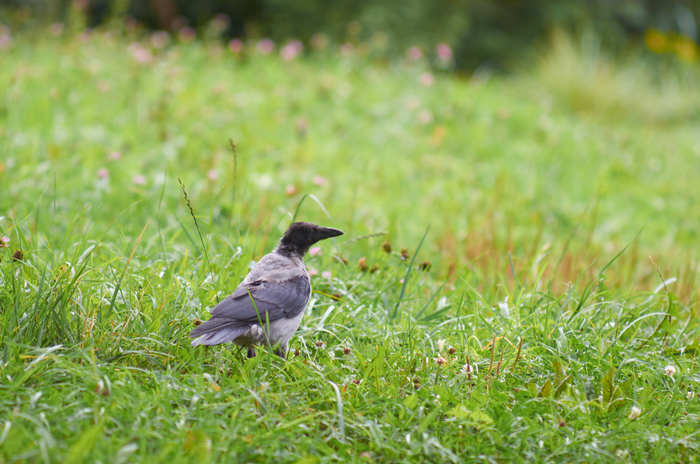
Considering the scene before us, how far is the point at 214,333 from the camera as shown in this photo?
244 centimetres

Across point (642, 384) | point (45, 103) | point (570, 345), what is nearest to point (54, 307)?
point (570, 345)

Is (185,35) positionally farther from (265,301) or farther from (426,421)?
(426,421)

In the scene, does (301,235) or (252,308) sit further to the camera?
(301,235)

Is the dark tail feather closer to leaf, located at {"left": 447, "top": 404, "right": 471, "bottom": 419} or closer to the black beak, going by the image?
the black beak

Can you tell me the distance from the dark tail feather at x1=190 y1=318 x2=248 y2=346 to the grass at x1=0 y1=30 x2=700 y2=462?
0.43ft

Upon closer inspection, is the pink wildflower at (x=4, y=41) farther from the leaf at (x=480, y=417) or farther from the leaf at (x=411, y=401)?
the leaf at (x=480, y=417)

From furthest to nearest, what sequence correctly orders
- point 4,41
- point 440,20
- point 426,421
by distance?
point 440,20, point 4,41, point 426,421

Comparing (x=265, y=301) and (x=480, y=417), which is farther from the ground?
(x=265, y=301)

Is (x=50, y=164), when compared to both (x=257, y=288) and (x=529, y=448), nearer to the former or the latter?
(x=257, y=288)

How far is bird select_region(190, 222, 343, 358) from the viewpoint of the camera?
2451 millimetres

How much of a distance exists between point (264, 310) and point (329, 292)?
0.86 meters

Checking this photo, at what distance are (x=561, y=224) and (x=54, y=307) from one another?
15.0ft

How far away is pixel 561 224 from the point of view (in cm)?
596

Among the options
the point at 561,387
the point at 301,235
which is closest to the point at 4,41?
the point at 301,235
